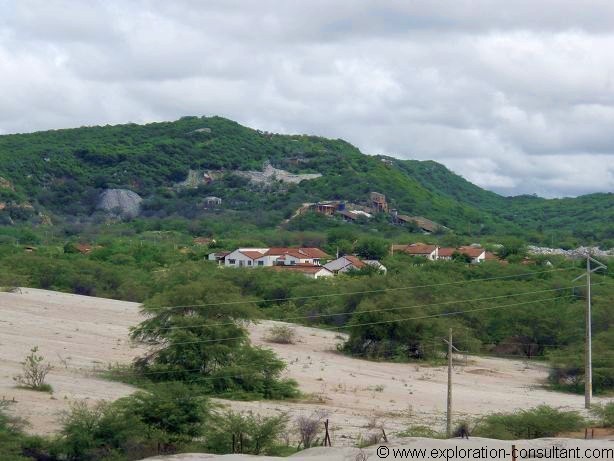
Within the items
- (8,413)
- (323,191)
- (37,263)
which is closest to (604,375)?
(8,413)

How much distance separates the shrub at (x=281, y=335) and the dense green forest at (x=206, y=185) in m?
78.0

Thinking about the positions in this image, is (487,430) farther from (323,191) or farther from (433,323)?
(323,191)

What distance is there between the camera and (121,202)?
16150 centimetres

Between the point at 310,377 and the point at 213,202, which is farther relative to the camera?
the point at 213,202

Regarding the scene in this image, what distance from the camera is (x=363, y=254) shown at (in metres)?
103

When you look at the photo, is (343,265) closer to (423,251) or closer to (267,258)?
(267,258)

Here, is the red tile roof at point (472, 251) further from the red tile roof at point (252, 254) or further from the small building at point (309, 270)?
the red tile roof at point (252, 254)

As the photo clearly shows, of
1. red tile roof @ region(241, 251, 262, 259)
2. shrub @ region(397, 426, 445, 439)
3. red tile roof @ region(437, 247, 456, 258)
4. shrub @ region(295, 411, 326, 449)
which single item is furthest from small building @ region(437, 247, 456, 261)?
shrub @ region(295, 411, 326, 449)

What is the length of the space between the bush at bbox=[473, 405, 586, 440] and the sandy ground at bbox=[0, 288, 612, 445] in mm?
2354

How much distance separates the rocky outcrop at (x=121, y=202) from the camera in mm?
158375

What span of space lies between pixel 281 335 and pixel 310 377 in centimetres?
1066

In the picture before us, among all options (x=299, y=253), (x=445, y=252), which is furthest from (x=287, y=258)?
(x=445, y=252)

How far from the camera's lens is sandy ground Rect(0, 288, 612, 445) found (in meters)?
36.2

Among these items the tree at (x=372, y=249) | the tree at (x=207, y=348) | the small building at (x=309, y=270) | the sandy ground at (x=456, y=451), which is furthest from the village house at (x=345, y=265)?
the sandy ground at (x=456, y=451)
